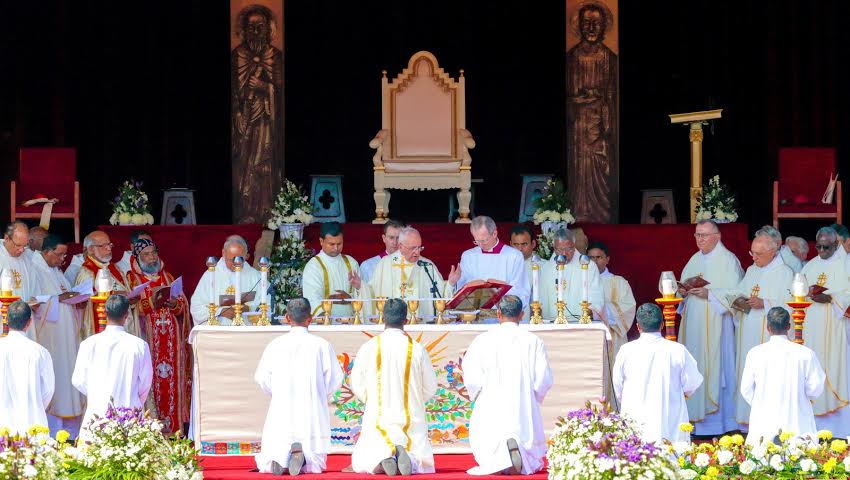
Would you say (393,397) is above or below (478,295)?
below

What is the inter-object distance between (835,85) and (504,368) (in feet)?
25.2

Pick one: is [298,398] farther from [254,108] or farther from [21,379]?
[254,108]

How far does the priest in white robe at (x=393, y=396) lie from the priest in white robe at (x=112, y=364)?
4.92 ft

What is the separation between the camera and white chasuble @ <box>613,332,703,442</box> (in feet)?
32.0

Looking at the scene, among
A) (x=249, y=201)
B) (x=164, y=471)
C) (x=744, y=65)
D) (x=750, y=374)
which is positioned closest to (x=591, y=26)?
(x=744, y=65)

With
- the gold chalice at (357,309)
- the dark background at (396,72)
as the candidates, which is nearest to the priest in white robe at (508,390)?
the gold chalice at (357,309)

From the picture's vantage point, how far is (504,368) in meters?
9.88

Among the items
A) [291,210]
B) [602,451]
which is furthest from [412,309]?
[291,210]

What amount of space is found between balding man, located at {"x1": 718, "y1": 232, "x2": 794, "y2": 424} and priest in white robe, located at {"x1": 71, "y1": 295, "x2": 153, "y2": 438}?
510 centimetres

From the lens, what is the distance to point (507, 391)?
9852 millimetres

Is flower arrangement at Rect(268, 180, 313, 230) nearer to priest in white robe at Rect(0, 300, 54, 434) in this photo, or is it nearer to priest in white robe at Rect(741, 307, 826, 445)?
priest in white robe at Rect(0, 300, 54, 434)

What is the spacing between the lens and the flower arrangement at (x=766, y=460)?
8.44 meters

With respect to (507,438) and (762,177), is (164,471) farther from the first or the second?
(762,177)

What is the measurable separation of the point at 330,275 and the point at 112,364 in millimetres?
2288
